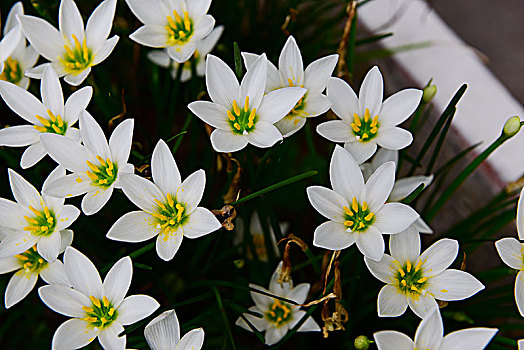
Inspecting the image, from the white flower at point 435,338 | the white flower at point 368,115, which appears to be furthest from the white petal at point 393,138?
the white flower at point 435,338

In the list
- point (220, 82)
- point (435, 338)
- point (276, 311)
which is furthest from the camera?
point (276, 311)

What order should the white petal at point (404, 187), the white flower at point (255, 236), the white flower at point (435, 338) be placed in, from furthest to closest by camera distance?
the white flower at point (255, 236)
the white petal at point (404, 187)
the white flower at point (435, 338)

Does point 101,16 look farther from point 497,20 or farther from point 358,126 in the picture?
point 497,20

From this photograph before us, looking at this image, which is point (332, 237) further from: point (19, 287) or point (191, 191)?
point (19, 287)

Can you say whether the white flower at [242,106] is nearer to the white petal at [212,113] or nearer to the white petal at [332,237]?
the white petal at [212,113]

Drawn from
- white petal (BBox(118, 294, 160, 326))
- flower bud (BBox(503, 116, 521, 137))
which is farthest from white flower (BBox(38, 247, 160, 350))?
flower bud (BBox(503, 116, 521, 137))

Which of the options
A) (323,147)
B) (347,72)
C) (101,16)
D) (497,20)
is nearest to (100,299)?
(101,16)

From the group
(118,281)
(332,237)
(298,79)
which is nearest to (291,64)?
(298,79)
